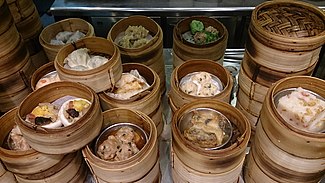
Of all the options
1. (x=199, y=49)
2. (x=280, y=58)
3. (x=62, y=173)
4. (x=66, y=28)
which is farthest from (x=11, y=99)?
(x=280, y=58)

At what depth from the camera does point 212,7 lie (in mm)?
3533

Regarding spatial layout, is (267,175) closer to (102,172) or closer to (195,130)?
(195,130)

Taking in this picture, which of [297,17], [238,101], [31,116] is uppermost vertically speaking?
[297,17]

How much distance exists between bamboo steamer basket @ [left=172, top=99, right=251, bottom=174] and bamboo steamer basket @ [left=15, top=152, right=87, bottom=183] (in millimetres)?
701

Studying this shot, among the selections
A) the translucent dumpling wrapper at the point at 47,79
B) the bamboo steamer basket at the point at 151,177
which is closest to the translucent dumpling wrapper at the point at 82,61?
the translucent dumpling wrapper at the point at 47,79

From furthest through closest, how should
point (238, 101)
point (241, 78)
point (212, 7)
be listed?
1. point (212, 7)
2. point (238, 101)
3. point (241, 78)

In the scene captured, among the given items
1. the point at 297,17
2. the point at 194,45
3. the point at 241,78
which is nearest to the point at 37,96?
the point at 194,45

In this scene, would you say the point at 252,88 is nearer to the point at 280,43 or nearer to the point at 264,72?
the point at 264,72

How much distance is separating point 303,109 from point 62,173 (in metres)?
1.61

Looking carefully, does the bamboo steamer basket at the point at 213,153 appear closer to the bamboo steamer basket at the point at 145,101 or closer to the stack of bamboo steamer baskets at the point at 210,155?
the stack of bamboo steamer baskets at the point at 210,155

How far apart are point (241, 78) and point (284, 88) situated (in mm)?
506

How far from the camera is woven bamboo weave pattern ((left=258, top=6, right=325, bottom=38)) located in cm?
217

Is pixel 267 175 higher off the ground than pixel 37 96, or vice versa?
pixel 37 96

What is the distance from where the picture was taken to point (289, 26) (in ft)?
7.25
